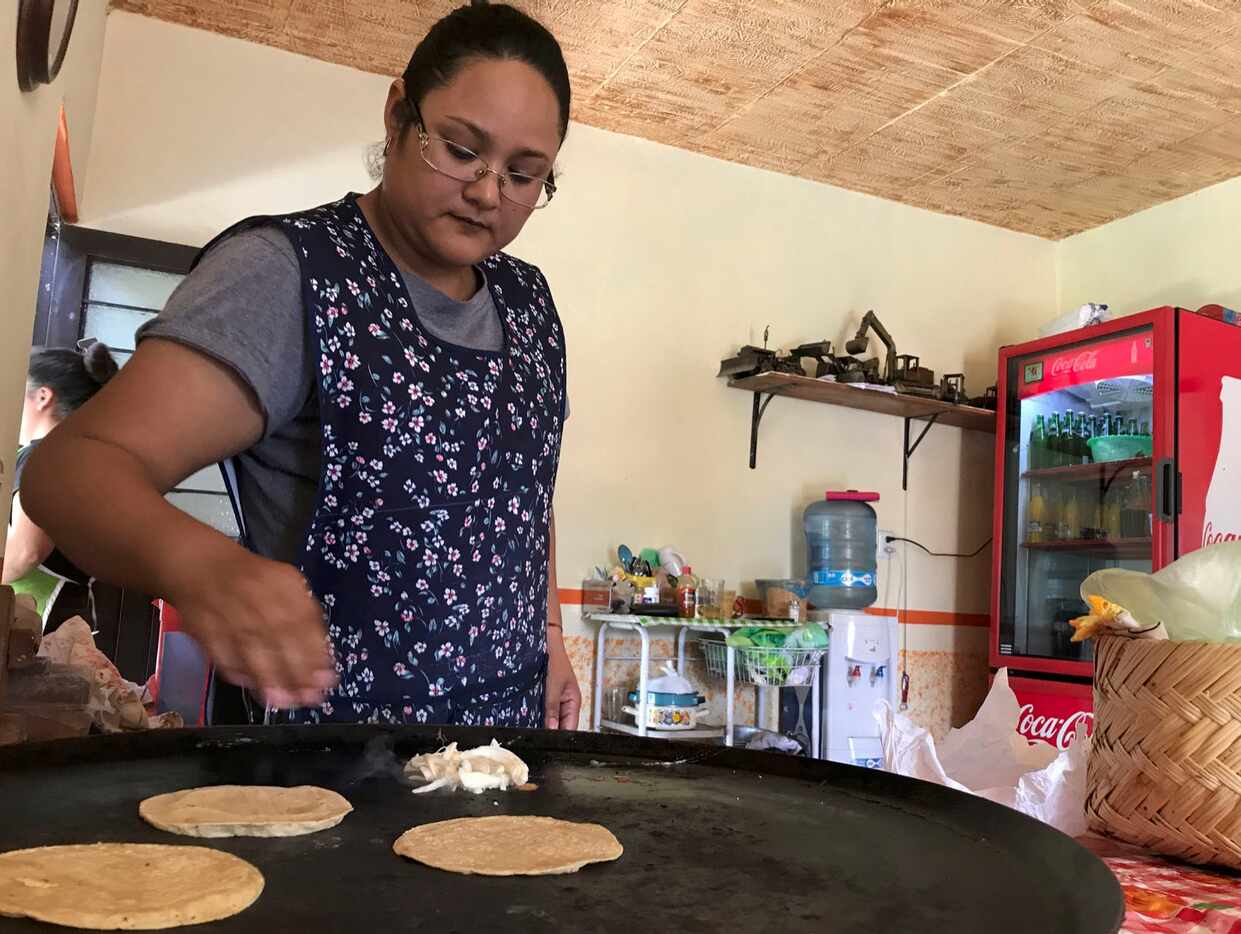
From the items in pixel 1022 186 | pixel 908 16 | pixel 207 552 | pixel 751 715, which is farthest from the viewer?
pixel 1022 186

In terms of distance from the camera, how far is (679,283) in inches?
173

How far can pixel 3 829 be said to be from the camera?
845mm

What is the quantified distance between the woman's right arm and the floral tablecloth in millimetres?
640

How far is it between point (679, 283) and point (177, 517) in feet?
12.0

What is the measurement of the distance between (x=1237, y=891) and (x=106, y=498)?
1054 millimetres

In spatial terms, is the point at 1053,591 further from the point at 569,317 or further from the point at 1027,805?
the point at 1027,805

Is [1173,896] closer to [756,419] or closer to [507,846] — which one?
[507,846]

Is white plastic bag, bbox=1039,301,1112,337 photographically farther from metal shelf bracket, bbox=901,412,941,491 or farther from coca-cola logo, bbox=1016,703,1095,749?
coca-cola logo, bbox=1016,703,1095,749

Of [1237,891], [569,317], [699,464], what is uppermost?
[569,317]

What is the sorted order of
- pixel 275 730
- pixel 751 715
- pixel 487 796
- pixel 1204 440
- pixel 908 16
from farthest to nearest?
pixel 751 715 → pixel 1204 440 → pixel 908 16 → pixel 275 730 → pixel 487 796

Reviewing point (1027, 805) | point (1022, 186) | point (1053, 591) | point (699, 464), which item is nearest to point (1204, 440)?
point (1053, 591)

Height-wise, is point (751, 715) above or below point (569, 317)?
below

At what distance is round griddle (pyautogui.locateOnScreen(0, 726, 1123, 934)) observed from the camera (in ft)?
2.30

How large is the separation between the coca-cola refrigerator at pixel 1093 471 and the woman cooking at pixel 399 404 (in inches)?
130
